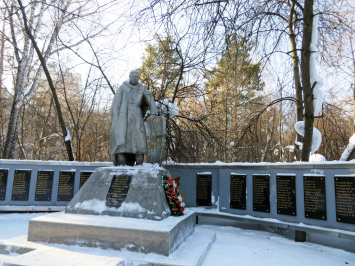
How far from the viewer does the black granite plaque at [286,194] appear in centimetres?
530

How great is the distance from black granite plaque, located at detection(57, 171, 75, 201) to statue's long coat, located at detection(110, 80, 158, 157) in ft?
9.28

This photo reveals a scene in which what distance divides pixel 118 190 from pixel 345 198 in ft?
13.4

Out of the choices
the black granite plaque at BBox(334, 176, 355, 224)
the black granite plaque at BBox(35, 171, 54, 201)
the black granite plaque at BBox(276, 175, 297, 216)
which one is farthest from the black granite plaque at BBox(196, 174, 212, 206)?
the black granite plaque at BBox(35, 171, 54, 201)

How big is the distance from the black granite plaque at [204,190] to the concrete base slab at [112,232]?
268cm

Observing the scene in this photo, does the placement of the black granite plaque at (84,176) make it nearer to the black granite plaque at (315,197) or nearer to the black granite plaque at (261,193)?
the black granite plaque at (261,193)

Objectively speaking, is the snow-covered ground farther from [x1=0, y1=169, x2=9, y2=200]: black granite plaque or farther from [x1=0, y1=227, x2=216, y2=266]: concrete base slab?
[x1=0, y1=169, x2=9, y2=200]: black granite plaque

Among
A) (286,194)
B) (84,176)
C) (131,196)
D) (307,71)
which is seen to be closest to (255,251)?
(286,194)

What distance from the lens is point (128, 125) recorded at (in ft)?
17.5

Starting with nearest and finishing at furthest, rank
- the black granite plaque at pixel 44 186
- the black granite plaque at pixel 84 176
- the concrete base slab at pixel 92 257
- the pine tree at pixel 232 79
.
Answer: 1. the concrete base slab at pixel 92 257
2. the pine tree at pixel 232 79
3. the black granite plaque at pixel 44 186
4. the black granite plaque at pixel 84 176

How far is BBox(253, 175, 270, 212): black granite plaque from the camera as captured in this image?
579cm

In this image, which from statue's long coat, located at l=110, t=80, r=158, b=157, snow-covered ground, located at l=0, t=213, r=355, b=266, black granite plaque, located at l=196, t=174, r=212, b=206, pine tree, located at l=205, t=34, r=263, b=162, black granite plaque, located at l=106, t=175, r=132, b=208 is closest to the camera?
snow-covered ground, located at l=0, t=213, r=355, b=266

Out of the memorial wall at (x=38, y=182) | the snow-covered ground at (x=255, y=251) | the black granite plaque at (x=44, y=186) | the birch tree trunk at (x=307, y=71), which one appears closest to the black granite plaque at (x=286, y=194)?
the snow-covered ground at (x=255, y=251)

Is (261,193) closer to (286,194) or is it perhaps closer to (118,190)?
(286,194)

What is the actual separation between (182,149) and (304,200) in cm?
373
